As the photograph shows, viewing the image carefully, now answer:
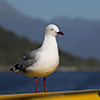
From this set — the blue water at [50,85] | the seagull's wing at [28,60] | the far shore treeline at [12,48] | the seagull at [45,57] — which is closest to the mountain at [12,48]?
the far shore treeline at [12,48]

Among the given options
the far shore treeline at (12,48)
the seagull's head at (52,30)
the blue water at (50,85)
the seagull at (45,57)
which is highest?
the far shore treeline at (12,48)

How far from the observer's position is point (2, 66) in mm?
182625

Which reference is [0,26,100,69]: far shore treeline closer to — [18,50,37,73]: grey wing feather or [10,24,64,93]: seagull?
[18,50,37,73]: grey wing feather

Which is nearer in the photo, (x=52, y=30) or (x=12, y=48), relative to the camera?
(x=52, y=30)

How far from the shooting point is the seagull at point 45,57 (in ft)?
19.1

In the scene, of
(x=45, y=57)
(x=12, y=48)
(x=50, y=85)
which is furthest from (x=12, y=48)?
(x=45, y=57)

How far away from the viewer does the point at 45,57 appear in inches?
230

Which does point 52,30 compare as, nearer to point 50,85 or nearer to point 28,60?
point 28,60

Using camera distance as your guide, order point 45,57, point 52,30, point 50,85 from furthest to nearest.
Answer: point 50,85, point 52,30, point 45,57

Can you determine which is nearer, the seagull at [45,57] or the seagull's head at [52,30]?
the seagull at [45,57]

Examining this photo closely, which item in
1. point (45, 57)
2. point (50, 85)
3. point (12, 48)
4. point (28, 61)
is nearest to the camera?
point (45, 57)

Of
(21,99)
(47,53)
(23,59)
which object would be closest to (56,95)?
(21,99)

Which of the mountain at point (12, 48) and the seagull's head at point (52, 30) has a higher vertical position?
the mountain at point (12, 48)

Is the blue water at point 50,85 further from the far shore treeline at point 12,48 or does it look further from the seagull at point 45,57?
the seagull at point 45,57
